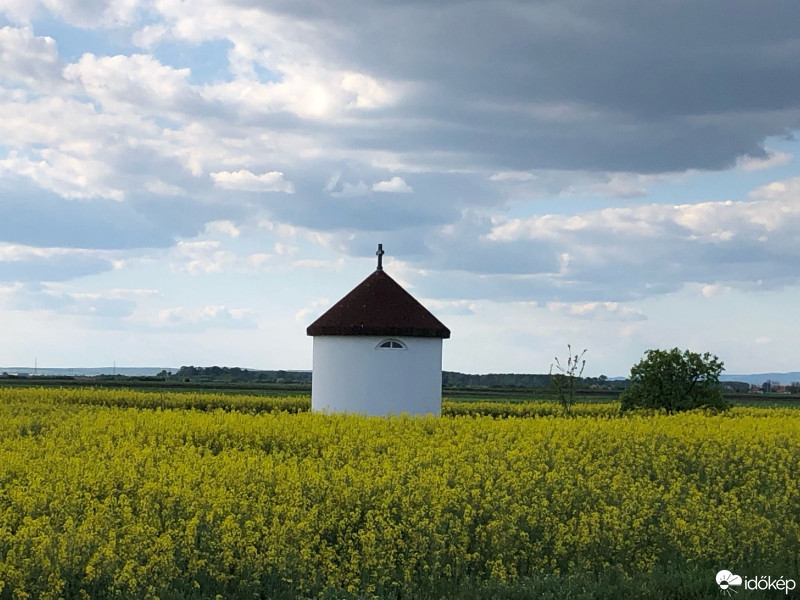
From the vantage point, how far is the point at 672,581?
927 cm

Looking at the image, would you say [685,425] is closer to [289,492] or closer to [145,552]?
[289,492]

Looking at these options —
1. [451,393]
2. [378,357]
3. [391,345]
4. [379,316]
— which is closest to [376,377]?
[378,357]

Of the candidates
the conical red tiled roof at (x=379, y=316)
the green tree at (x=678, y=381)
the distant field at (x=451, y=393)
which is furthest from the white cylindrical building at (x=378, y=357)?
the distant field at (x=451, y=393)

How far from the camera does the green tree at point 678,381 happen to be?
977 inches

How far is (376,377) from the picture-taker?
22219 mm

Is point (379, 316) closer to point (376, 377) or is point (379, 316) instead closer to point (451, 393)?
point (376, 377)

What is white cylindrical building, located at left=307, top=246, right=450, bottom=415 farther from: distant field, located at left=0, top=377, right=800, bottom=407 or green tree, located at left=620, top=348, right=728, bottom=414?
distant field, located at left=0, top=377, right=800, bottom=407

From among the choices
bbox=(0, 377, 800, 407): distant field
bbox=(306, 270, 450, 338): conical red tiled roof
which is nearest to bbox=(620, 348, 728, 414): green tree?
bbox=(306, 270, 450, 338): conical red tiled roof

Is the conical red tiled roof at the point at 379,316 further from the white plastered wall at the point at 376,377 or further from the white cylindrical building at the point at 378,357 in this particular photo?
the white plastered wall at the point at 376,377

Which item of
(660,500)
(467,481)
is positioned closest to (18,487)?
(467,481)

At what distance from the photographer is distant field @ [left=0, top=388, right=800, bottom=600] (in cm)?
874

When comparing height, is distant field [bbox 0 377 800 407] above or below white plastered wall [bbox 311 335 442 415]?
below

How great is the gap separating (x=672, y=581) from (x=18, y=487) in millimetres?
7134

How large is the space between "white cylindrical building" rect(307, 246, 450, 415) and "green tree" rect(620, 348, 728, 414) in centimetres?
602
